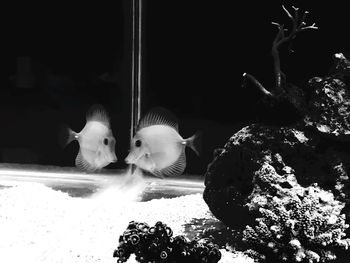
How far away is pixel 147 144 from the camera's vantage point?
3.25 meters

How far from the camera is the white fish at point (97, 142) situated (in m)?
3.53

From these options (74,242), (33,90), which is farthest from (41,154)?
(74,242)

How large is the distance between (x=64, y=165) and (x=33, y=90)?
893 millimetres

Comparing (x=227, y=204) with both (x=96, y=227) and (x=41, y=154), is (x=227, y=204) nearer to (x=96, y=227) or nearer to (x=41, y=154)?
(x=96, y=227)

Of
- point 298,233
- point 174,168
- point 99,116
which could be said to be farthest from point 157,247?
point 99,116

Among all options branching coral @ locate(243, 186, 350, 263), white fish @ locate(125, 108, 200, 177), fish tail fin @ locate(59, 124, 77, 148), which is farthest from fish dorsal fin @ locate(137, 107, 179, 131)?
branching coral @ locate(243, 186, 350, 263)

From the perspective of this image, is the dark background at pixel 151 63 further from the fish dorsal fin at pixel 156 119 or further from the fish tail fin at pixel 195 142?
the fish dorsal fin at pixel 156 119

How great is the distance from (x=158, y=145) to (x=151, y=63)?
1492 mm

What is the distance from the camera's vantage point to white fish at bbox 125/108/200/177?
3.25m

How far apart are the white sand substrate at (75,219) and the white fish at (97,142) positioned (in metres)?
0.37

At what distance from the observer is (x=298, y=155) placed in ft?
8.43

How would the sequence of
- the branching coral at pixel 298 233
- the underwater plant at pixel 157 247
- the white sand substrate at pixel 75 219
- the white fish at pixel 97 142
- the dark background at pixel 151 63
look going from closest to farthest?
the underwater plant at pixel 157 247, the branching coral at pixel 298 233, the white sand substrate at pixel 75 219, the white fish at pixel 97 142, the dark background at pixel 151 63

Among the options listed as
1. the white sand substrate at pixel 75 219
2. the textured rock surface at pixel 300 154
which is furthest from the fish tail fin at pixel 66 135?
the textured rock surface at pixel 300 154

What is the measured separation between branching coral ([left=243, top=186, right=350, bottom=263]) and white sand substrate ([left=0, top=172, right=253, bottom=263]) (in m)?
0.18
